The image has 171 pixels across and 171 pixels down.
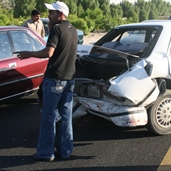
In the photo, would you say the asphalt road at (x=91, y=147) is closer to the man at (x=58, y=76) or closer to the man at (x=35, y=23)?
the man at (x=58, y=76)

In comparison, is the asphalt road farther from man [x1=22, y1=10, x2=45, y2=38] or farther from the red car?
man [x1=22, y1=10, x2=45, y2=38]

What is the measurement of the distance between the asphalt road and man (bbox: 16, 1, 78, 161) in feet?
0.69

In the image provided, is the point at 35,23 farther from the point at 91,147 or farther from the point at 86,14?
the point at 86,14

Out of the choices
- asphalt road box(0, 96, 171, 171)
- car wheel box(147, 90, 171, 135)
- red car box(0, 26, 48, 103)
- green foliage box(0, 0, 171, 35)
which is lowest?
green foliage box(0, 0, 171, 35)

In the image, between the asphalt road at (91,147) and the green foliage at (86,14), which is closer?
the asphalt road at (91,147)

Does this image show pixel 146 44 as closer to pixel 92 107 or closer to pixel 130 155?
pixel 92 107

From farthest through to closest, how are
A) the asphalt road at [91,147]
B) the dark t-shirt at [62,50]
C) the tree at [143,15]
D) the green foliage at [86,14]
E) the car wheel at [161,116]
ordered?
the tree at [143,15], the green foliage at [86,14], the car wheel at [161,116], the asphalt road at [91,147], the dark t-shirt at [62,50]

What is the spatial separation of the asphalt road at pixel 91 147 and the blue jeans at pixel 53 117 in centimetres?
14

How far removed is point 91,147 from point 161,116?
3.41 feet

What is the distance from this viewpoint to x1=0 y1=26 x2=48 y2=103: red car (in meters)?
5.03

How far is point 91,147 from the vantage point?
13.4 feet

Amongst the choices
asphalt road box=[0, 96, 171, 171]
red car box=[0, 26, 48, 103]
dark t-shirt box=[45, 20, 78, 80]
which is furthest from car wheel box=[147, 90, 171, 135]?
red car box=[0, 26, 48, 103]

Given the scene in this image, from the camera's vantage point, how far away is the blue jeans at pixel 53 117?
136 inches

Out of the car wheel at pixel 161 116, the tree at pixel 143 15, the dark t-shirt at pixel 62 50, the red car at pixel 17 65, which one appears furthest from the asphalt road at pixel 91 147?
the tree at pixel 143 15
